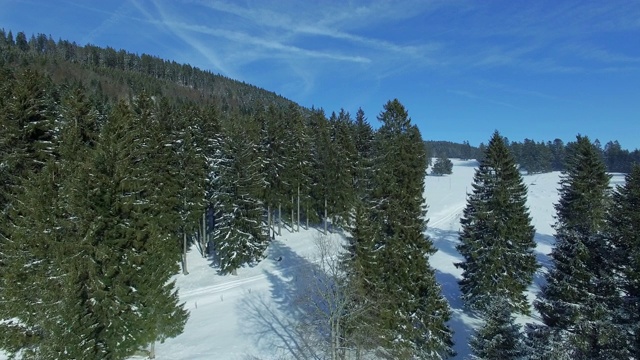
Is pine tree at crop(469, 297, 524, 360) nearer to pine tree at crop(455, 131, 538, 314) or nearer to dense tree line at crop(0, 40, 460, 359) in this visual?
dense tree line at crop(0, 40, 460, 359)

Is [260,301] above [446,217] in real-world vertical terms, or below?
below

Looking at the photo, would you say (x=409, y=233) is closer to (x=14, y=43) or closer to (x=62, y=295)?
(x=62, y=295)

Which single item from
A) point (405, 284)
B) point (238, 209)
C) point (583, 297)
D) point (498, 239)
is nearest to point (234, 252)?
point (238, 209)

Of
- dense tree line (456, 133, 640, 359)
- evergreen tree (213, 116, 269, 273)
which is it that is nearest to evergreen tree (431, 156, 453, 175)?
evergreen tree (213, 116, 269, 273)

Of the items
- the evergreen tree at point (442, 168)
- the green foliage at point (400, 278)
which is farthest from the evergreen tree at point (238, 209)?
the evergreen tree at point (442, 168)

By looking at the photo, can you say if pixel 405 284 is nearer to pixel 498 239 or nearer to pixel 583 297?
pixel 583 297

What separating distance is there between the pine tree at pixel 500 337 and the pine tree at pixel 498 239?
34.7 ft

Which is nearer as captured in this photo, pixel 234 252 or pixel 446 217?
pixel 234 252

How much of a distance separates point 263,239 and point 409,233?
19.4m

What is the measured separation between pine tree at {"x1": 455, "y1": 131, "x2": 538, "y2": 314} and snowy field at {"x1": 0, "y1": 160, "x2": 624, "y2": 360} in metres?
2.55

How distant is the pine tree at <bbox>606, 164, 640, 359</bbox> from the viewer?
668 inches

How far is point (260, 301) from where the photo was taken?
3131cm

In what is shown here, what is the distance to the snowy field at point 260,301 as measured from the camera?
23828 millimetres

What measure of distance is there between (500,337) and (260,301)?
19.3 meters
